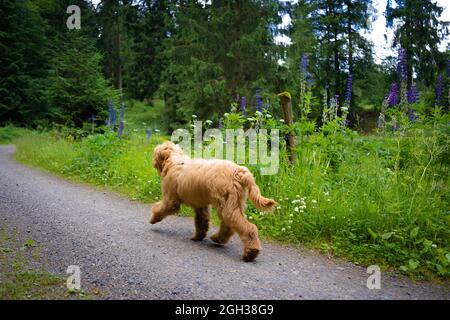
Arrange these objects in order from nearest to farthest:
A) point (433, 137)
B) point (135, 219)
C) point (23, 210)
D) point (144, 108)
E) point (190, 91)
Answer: point (433, 137) < point (135, 219) < point (23, 210) < point (190, 91) < point (144, 108)

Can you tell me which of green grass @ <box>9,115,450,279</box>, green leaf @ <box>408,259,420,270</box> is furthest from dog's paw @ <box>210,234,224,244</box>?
green leaf @ <box>408,259,420,270</box>

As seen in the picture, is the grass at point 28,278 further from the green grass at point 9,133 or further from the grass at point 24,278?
the green grass at point 9,133

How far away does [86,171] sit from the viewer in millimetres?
9711

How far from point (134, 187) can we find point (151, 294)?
4.97 m

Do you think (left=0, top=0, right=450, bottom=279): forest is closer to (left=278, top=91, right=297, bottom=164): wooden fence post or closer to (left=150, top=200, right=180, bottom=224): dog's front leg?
(left=278, top=91, right=297, bottom=164): wooden fence post

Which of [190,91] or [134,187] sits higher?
[190,91]

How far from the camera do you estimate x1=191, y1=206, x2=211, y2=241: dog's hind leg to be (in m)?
4.90

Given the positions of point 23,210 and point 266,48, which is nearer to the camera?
point 23,210
